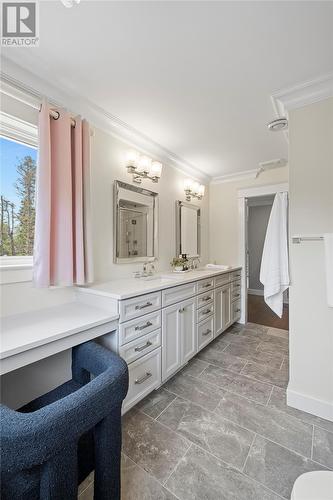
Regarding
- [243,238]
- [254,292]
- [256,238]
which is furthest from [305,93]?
[254,292]

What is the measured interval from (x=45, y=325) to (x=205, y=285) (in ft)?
5.54

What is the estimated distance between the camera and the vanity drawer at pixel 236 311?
3.26m

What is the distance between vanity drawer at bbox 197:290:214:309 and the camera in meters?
2.38

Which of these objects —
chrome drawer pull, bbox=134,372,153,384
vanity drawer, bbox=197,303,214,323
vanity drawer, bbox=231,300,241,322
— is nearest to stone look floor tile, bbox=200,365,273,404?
vanity drawer, bbox=197,303,214,323

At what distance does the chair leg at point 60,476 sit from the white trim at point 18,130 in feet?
5.99

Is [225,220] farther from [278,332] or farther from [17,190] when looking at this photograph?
[17,190]

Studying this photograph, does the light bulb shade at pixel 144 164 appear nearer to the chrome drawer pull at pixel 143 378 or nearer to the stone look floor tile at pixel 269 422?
the chrome drawer pull at pixel 143 378

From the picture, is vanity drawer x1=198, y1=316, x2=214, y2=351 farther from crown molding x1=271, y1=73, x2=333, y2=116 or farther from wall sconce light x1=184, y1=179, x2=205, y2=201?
crown molding x1=271, y1=73, x2=333, y2=116

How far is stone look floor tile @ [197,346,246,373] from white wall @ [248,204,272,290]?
139 inches

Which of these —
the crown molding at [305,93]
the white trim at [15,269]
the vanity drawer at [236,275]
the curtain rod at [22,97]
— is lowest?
the vanity drawer at [236,275]

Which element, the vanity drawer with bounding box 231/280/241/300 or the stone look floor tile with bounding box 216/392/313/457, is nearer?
the stone look floor tile with bounding box 216/392/313/457

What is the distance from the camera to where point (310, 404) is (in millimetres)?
1655

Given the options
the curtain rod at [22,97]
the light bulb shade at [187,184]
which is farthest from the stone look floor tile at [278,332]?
the curtain rod at [22,97]

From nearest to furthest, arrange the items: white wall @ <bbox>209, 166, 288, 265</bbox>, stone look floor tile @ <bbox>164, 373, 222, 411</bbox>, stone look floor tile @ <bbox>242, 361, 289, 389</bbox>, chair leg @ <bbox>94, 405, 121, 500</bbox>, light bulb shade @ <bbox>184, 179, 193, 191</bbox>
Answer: chair leg @ <bbox>94, 405, 121, 500</bbox>, stone look floor tile @ <bbox>164, 373, 222, 411</bbox>, stone look floor tile @ <bbox>242, 361, 289, 389</bbox>, light bulb shade @ <bbox>184, 179, 193, 191</bbox>, white wall @ <bbox>209, 166, 288, 265</bbox>
